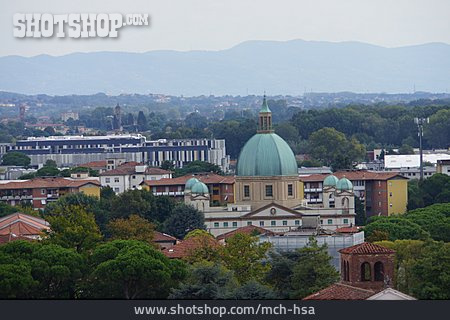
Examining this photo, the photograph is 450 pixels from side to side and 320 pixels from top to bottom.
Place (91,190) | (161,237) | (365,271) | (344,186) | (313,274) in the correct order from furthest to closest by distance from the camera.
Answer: (91,190) → (344,186) → (161,237) → (313,274) → (365,271)

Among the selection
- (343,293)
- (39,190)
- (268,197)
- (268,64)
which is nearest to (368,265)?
(343,293)

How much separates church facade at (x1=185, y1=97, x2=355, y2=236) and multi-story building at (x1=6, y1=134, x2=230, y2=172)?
52333 millimetres

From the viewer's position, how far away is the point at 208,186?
7562 centimetres

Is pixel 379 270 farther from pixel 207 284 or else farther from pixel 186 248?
pixel 186 248

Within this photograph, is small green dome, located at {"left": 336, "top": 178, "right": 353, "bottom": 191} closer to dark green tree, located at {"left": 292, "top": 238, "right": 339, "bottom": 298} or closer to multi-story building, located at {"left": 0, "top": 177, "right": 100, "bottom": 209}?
multi-story building, located at {"left": 0, "top": 177, "right": 100, "bottom": 209}

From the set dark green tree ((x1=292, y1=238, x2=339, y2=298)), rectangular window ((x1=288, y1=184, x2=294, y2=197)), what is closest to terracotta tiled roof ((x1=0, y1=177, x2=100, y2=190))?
rectangular window ((x1=288, y1=184, x2=294, y2=197))

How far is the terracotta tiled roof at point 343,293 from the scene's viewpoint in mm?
30438

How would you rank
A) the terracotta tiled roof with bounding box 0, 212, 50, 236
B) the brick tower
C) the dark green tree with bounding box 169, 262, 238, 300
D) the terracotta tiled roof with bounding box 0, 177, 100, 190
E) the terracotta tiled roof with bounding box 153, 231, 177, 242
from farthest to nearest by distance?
the terracotta tiled roof with bounding box 0, 177, 100, 190, the terracotta tiled roof with bounding box 153, 231, 177, 242, the terracotta tiled roof with bounding box 0, 212, 50, 236, the brick tower, the dark green tree with bounding box 169, 262, 238, 300

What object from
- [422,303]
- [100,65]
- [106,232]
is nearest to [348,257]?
[422,303]

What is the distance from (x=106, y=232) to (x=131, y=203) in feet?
20.7

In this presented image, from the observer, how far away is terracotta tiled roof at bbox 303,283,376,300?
30.4 metres

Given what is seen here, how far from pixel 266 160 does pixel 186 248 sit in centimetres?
1723

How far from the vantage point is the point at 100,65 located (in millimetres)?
Result: 190625

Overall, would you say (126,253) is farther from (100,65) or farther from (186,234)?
(100,65)
